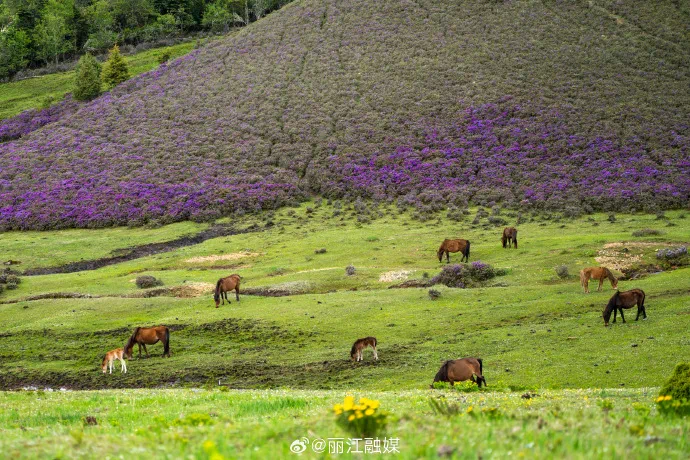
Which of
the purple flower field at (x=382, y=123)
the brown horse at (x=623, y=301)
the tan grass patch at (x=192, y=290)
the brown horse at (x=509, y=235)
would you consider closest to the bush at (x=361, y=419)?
the brown horse at (x=623, y=301)

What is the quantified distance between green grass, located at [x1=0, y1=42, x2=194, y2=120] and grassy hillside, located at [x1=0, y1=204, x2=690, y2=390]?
97192 mm

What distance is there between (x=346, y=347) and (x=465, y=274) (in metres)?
14.9

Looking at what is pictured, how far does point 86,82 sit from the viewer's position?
12488 centimetres

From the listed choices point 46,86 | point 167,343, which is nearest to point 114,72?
point 46,86

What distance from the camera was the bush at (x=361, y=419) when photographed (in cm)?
766

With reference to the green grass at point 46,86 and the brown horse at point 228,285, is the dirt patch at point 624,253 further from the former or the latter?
the green grass at point 46,86

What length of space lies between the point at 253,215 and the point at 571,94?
54501mm

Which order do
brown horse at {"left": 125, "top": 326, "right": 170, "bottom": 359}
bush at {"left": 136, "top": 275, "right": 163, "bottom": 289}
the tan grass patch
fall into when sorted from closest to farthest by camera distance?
brown horse at {"left": 125, "top": 326, "right": 170, "bottom": 359}, the tan grass patch, bush at {"left": 136, "top": 275, "right": 163, "bottom": 289}

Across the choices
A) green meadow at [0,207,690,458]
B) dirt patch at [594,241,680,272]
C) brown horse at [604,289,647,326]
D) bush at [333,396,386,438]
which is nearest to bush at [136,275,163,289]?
green meadow at [0,207,690,458]

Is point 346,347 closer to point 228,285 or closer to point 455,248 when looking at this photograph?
point 228,285

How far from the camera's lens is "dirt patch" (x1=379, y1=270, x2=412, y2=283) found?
46.7m

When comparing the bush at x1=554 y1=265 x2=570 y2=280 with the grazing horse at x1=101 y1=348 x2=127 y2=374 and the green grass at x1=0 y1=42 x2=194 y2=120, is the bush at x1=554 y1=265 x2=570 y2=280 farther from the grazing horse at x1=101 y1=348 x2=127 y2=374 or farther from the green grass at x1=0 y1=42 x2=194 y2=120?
the green grass at x1=0 y1=42 x2=194 y2=120

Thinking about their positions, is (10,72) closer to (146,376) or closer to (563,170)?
(563,170)

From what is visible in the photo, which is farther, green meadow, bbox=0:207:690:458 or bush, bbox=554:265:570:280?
bush, bbox=554:265:570:280
